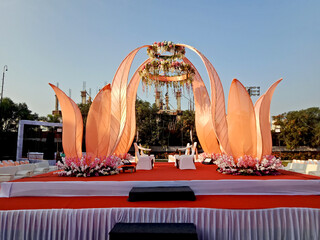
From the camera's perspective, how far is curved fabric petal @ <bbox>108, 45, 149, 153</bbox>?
7.11 m

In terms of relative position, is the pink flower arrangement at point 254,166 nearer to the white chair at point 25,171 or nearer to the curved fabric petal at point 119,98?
the curved fabric petal at point 119,98

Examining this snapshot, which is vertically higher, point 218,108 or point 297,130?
point 297,130

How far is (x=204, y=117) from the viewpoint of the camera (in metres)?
10.5

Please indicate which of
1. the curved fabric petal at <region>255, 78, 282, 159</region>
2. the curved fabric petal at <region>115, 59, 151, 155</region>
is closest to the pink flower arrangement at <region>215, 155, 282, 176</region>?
the curved fabric petal at <region>255, 78, 282, 159</region>

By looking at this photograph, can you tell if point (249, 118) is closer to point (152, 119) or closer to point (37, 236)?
point (37, 236)

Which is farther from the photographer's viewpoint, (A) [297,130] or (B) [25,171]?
(A) [297,130]

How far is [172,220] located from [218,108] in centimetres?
468

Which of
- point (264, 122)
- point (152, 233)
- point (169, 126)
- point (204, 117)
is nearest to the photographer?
point (152, 233)

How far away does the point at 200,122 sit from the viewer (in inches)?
420

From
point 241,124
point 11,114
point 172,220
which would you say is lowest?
point 172,220

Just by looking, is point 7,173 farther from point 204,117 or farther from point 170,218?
point 204,117

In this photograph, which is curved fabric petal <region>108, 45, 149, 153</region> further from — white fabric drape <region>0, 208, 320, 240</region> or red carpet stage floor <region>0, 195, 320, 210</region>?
white fabric drape <region>0, 208, 320, 240</region>

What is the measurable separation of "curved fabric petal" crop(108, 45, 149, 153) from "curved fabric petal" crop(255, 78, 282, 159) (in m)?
3.96

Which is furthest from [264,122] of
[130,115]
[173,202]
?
[130,115]
